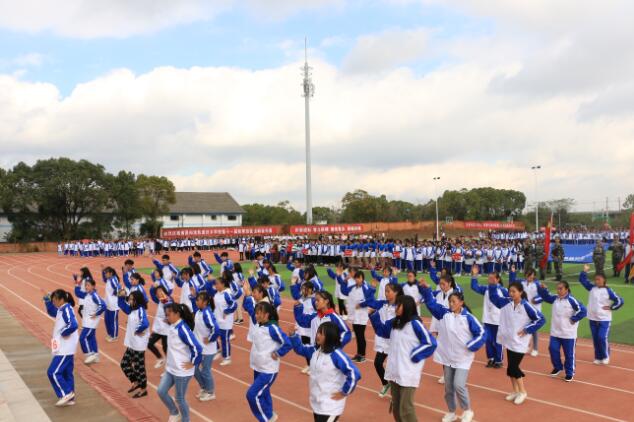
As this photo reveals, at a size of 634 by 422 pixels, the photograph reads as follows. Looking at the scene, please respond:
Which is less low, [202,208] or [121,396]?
[202,208]

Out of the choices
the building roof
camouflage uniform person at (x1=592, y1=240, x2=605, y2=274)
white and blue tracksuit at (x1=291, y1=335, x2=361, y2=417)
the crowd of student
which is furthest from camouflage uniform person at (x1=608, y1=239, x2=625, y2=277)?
the building roof

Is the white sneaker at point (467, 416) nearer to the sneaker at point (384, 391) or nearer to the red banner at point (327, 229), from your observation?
the sneaker at point (384, 391)

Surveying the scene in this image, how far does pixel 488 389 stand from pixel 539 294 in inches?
88.3

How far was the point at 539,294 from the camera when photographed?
30.8 ft

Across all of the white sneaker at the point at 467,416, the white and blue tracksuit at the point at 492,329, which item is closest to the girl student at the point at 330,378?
the white sneaker at the point at 467,416

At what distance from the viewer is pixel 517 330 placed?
24.8 feet

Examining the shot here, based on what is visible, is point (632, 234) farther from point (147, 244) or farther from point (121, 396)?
point (147, 244)

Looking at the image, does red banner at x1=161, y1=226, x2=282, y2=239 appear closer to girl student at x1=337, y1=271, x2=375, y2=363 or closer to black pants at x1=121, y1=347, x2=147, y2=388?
girl student at x1=337, y1=271, x2=375, y2=363

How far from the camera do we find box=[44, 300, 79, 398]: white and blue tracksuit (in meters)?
7.43

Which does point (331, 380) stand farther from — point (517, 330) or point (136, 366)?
point (136, 366)

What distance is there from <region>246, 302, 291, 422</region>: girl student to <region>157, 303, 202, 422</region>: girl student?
779 mm

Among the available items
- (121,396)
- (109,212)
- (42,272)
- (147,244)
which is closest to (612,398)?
(121,396)

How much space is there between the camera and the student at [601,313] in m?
9.29

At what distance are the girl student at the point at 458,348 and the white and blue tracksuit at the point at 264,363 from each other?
2041 mm
